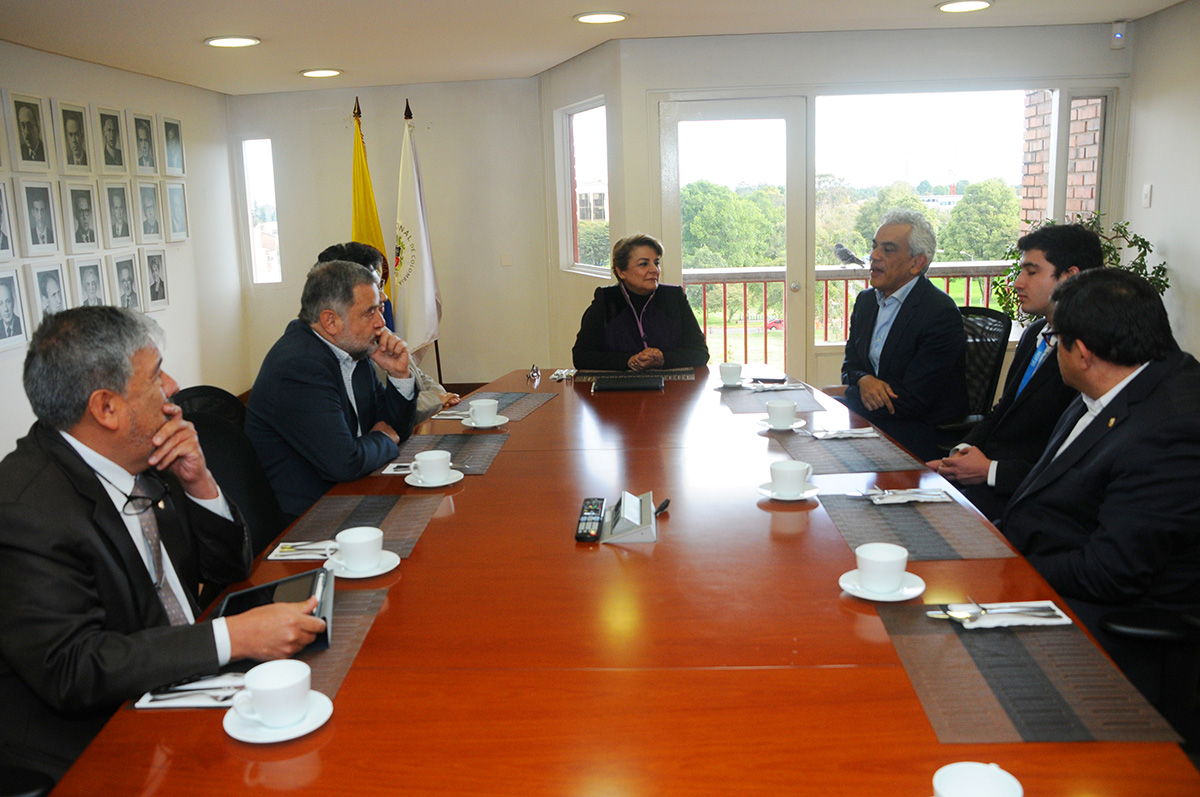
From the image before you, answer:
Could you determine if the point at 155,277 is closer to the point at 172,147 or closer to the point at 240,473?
the point at 172,147

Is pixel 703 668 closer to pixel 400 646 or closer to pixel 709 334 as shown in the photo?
pixel 400 646

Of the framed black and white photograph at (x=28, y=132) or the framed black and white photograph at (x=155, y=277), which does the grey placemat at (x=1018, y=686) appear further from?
the framed black and white photograph at (x=155, y=277)

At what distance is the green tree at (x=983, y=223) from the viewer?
18.4 feet

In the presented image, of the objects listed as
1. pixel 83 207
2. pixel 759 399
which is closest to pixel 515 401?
pixel 759 399

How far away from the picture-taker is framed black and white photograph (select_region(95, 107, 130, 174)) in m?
5.31

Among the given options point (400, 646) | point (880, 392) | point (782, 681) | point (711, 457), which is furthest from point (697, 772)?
point (880, 392)

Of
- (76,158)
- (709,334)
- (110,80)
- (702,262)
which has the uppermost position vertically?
(110,80)

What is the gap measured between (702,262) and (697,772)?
4775 mm

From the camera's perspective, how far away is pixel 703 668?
1.28m

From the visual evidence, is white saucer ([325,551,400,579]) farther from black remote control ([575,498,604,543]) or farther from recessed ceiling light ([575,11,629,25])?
recessed ceiling light ([575,11,629,25])

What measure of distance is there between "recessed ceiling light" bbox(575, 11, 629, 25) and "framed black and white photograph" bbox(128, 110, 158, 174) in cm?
288

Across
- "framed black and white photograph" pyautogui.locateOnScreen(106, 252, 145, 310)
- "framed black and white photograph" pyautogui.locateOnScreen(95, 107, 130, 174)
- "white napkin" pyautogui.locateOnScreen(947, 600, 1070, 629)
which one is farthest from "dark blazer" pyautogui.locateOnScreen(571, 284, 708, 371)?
"framed black and white photograph" pyautogui.locateOnScreen(95, 107, 130, 174)

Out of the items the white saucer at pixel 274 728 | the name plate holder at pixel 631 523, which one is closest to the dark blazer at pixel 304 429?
the name plate holder at pixel 631 523

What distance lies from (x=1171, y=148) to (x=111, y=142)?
585 centimetres
